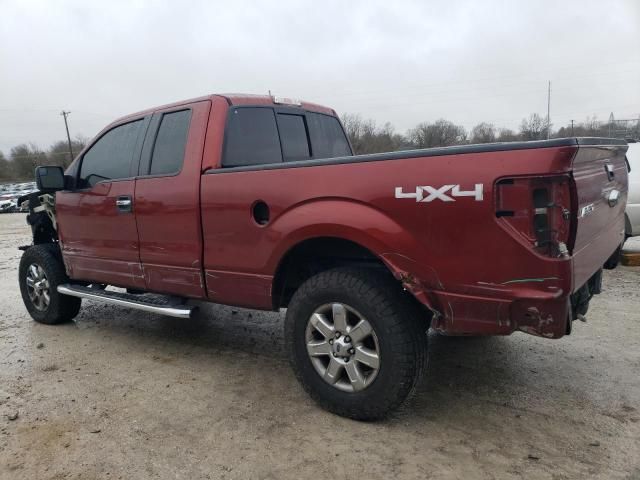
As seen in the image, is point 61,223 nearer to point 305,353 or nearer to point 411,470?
point 305,353

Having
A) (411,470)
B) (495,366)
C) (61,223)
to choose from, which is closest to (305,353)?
(411,470)

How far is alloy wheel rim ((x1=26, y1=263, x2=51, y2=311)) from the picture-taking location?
17.4 feet

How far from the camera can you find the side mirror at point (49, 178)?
4676 millimetres

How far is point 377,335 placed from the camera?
288 centimetres

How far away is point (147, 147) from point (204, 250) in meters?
1.14

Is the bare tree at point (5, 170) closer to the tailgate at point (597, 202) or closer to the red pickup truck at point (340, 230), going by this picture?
the red pickup truck at point (340, 230)

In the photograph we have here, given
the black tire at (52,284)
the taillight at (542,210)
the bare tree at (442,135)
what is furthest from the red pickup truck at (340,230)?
the bare tree at (442,135)

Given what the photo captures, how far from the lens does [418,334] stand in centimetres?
287

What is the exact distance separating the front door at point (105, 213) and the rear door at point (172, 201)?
140 millimetres

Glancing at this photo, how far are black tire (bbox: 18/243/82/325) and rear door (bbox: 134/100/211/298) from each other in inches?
59.1

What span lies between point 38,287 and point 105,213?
5.22 feet

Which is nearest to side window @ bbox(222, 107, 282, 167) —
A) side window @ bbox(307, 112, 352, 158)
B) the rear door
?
the rear door

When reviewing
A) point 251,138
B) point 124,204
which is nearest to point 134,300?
point 124,204

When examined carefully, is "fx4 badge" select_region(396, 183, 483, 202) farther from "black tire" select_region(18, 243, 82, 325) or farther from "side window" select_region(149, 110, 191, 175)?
"black tire" select_region(18, 243, 82, 325)
